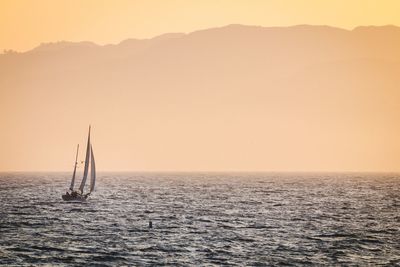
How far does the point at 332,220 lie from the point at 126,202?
46.6 m

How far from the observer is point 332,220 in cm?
9700

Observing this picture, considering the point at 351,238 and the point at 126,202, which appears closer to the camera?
the point at 351,238

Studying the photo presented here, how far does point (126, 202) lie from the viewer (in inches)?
5212

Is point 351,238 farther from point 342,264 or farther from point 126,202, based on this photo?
point 126,202

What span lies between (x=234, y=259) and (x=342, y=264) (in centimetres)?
874

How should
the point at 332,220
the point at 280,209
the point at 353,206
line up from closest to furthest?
the point at 332,220 < the point at 280,209 < the point at 353,206

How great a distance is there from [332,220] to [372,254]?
3196cm

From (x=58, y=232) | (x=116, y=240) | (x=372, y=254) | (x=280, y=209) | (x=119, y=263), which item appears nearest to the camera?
(x=119, y=263)

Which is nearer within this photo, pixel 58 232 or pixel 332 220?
pixel 58 232

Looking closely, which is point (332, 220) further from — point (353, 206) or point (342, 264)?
point (342, 264)

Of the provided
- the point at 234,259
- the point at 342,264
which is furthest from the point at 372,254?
the point at 234,259

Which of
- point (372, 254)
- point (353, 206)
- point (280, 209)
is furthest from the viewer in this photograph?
point (353, 206)

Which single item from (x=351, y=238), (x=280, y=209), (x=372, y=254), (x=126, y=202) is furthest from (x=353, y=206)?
(x=372, y=254)

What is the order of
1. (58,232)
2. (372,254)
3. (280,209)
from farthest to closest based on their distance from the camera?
(280,209)
(58,232)
(372,254)
